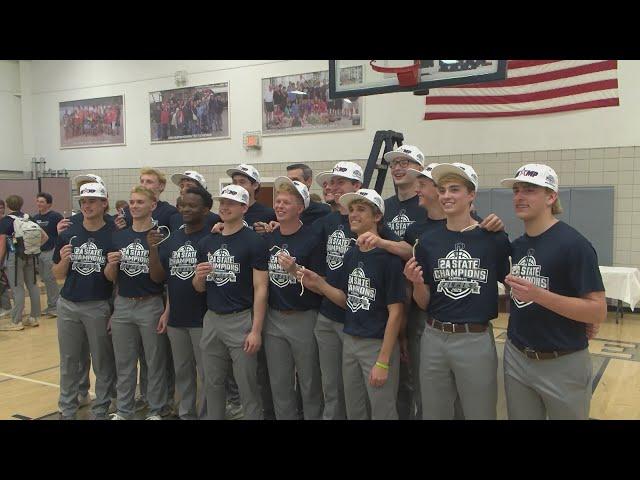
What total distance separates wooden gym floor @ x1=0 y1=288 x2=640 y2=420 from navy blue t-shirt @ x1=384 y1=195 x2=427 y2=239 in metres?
2.00

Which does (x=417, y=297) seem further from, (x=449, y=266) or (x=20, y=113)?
(x=20, y=113)

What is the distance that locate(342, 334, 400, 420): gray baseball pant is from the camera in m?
3.35

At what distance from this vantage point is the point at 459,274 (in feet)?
9.88

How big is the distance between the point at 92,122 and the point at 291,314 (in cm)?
1334

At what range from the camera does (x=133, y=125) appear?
46.9 feet

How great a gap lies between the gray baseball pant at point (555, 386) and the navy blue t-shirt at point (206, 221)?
259 cm

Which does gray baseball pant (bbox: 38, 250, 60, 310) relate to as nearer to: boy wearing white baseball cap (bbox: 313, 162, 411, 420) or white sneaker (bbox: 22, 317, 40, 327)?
white sneaker (bbox: 22, 317, 40, 327)

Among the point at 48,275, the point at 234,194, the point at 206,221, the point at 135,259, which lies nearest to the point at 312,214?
the point at 206,221

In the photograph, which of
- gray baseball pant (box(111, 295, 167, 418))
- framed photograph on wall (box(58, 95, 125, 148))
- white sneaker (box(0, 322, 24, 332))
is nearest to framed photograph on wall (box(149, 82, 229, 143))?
framed photograph on wall (box(58, 95, 125, 148))

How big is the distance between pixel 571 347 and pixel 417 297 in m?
0.89

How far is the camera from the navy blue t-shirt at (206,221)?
4.40m

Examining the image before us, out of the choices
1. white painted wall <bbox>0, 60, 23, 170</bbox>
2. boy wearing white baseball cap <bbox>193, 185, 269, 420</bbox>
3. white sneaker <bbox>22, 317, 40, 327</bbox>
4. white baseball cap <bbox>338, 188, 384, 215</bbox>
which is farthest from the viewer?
white painted wall <bbox>0, 60, 23, 170</bbox>

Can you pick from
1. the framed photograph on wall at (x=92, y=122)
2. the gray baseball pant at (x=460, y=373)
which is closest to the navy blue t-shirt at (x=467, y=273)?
the gray baseball pant at (x=460, y=373)
